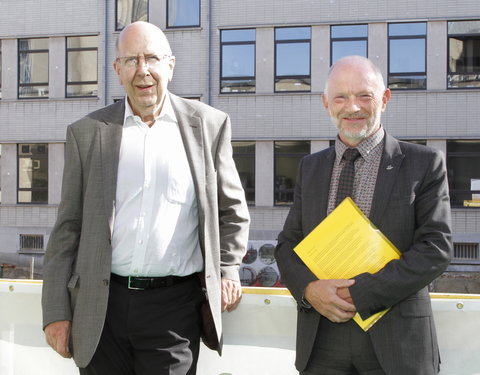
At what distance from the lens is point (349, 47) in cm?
1741

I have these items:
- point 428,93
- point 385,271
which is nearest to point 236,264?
point 385,271

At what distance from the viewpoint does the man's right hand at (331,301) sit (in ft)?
7.14

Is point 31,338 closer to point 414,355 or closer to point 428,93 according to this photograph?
point 414,355

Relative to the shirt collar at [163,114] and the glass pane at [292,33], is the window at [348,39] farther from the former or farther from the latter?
the shirt collar at [163,114]

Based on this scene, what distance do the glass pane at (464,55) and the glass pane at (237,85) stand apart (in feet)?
18.2

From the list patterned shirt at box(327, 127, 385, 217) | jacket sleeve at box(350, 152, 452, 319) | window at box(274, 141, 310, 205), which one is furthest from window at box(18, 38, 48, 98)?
jacket sleeve at box(350, 152, 452, 319)

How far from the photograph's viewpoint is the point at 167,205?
2.46m

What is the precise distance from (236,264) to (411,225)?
2.62 ft

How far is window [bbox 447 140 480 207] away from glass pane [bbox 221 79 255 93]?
226 inches

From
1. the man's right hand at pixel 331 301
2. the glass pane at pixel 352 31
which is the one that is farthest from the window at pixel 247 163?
the man's right hand at pixel 331 301

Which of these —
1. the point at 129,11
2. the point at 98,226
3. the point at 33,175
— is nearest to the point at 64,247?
the point at 98,226

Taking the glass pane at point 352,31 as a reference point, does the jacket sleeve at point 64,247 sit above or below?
below

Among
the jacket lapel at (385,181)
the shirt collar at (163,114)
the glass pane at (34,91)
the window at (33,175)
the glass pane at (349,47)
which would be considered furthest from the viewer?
the glass pane at (34,91)

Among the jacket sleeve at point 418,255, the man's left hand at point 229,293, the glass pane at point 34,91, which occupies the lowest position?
the man's left hand at point 229,293
